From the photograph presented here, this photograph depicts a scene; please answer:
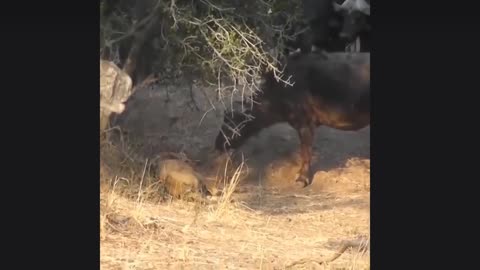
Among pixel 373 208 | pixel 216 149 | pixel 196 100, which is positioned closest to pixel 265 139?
pixel 216 149

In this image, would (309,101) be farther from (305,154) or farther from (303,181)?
(303,181)

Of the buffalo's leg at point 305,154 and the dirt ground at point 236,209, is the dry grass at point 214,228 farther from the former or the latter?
the buffalo's leg at point 305,154

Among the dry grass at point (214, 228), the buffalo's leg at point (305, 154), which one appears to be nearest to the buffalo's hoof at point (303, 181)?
the buffalo's leg at point (305, 154)

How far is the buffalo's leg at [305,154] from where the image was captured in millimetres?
3044

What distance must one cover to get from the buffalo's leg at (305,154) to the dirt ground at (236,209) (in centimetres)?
4

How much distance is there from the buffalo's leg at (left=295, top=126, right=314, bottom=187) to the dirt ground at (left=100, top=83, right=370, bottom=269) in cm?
4

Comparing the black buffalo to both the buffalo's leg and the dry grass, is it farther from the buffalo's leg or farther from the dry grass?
the dry grass

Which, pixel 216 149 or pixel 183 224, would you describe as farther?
pixel 216 149

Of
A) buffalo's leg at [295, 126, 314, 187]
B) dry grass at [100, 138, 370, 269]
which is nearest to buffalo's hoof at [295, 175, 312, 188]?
buffalo's leg at [295, 126, 314, 187]

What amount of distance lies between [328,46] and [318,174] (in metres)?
0.60

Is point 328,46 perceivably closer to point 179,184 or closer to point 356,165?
point 356,165

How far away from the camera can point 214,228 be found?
2576 millimetres

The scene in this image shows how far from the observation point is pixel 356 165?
9.08ft

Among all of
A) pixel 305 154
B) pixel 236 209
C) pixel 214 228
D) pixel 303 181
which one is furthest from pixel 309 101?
pixel 214 228
